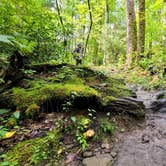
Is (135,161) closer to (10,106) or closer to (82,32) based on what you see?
(10,106)

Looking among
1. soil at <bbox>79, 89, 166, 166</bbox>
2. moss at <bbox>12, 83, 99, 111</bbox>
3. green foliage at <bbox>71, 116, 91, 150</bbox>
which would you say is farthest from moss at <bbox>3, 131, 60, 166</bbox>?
moss at <bbox>12, 83, 99, 111</bbox>

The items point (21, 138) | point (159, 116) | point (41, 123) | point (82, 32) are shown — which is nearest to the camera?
point (21, 138)

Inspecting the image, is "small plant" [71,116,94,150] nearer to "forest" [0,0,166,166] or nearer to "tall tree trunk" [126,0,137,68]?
"forest" [0,0,166,166]

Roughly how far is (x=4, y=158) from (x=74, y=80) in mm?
1805

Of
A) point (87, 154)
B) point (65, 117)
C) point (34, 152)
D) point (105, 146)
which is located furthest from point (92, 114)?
point (34, 152)

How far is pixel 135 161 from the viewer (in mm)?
1955

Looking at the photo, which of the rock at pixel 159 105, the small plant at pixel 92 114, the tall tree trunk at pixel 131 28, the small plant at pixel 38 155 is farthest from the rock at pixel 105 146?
the tall tree trunk at pixel 131 28

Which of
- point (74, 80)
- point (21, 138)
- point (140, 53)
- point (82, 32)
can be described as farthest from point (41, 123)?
point (82, 32)

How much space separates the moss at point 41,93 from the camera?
8.38 ft

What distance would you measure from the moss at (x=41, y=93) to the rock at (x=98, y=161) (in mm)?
947

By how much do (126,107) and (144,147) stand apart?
783 mm

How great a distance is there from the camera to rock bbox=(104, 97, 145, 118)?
2.84 m

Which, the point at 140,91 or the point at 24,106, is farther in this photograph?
the point at 140,91

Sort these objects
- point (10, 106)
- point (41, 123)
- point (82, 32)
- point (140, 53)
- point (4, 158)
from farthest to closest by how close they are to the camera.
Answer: point (82, 32), point (140, 53), point (10, 106), point (41, 123), point (4, 158)
